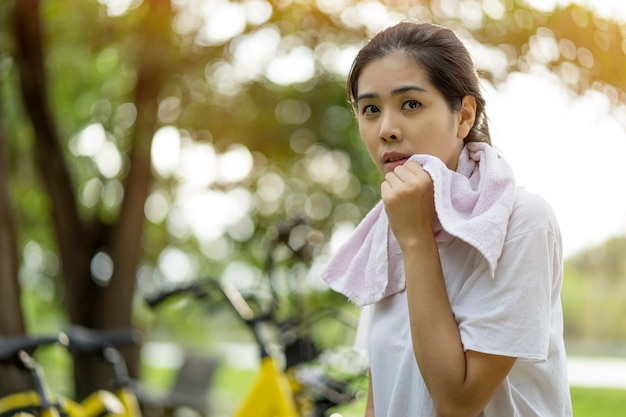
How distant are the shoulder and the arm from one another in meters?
0.13

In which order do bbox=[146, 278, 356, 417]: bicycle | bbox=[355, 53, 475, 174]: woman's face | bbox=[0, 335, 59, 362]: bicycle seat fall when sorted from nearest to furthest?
bbox=[355, 53, 475, 174]: woman's face → bbox=[146, 278, 356, 417]: bicycle → bbox=[0, 335, 59, 362]: bicycle seat

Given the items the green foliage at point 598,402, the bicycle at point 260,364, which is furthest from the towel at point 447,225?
the green foliage at point 598,402

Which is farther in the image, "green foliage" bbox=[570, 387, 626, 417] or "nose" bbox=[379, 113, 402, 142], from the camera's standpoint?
"green foliage" bbox=[570, 387, 626, 417]

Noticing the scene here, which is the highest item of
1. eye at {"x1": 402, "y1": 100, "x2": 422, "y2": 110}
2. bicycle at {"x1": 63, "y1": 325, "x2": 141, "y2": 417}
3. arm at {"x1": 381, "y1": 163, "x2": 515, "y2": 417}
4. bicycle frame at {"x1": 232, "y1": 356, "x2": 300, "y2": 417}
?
eye at {"x1": 402, "y1": 100, "x2": 422, "y2": 110}

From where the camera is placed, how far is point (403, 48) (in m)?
1.53

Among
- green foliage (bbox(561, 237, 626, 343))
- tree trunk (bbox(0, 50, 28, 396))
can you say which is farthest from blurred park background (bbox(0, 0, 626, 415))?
green foliage (bbox(561, 237, 626, 343))

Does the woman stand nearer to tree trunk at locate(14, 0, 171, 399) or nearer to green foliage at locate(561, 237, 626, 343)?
tree trunk at locate(14, 0, 171, 399)

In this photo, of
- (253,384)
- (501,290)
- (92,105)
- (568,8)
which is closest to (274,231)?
(253,384)

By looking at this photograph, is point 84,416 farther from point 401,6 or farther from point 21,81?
point 21,81

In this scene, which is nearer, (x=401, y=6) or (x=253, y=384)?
(x=253, y=384)

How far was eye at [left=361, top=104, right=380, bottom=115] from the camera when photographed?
1.55 m

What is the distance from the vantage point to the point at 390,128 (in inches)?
59.2

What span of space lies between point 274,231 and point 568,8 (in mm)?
2248

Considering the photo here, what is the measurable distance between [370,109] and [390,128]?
7cm
